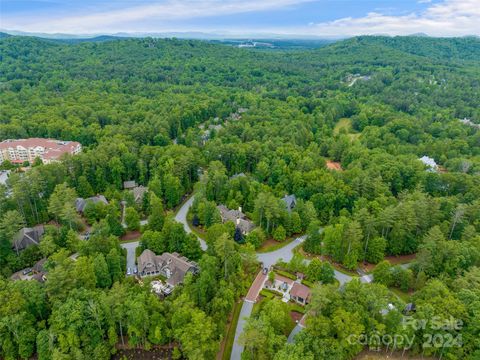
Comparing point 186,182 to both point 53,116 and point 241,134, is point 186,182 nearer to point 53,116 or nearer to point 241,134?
point 241,134

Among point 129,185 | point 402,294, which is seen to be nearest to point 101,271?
point 129,185

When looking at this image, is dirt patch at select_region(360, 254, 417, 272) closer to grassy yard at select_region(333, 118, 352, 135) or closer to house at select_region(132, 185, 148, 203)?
house at select_region(132, 185, 148, 203)

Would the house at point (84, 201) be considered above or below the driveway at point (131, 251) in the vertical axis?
above

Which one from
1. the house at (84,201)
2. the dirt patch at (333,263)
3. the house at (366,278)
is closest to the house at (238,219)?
the dirt patch at (333,263)

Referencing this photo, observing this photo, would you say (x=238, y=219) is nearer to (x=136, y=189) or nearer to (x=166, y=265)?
(x=166, y=265)

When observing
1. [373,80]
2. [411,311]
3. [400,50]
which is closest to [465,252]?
[411,311]

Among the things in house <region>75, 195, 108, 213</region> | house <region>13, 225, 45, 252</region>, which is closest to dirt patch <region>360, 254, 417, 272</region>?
house <region>75, 195, 108, 213</region>

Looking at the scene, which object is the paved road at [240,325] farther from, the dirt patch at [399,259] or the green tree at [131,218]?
the green tree at [131,218]
